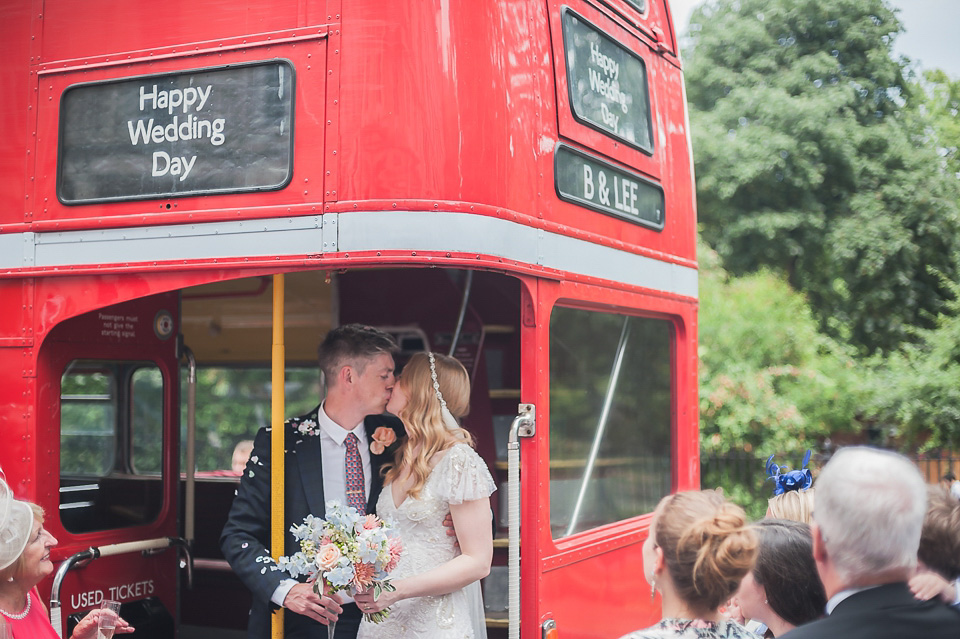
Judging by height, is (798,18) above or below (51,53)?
above

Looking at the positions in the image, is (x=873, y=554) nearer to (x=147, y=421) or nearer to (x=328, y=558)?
(x=328, y=558)

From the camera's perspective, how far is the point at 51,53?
393 centimetres

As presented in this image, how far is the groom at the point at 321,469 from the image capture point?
12.0ft

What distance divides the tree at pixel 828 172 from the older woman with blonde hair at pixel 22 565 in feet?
59.0

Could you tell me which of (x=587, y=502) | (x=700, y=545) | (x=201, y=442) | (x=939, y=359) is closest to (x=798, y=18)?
(x=939, y=359)

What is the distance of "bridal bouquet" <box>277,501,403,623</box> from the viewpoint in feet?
10.2

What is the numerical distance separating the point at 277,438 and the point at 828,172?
1855 cm

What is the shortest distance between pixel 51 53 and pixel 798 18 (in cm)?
2014

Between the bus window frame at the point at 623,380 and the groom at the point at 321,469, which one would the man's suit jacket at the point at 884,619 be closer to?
the bus window frame at the point at 623,380

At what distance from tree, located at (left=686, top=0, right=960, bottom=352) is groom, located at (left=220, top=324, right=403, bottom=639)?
1676cm

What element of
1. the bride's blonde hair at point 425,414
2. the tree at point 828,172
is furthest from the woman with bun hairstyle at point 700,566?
the tree at point 828,172

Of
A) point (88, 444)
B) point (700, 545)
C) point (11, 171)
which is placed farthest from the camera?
point (88, 444)

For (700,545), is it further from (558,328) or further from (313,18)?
(313,18)

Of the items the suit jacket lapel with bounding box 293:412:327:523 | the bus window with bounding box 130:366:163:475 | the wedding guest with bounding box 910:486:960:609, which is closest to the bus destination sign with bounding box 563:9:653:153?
the suit jacket lapel with bounding box 293:412:327:523
